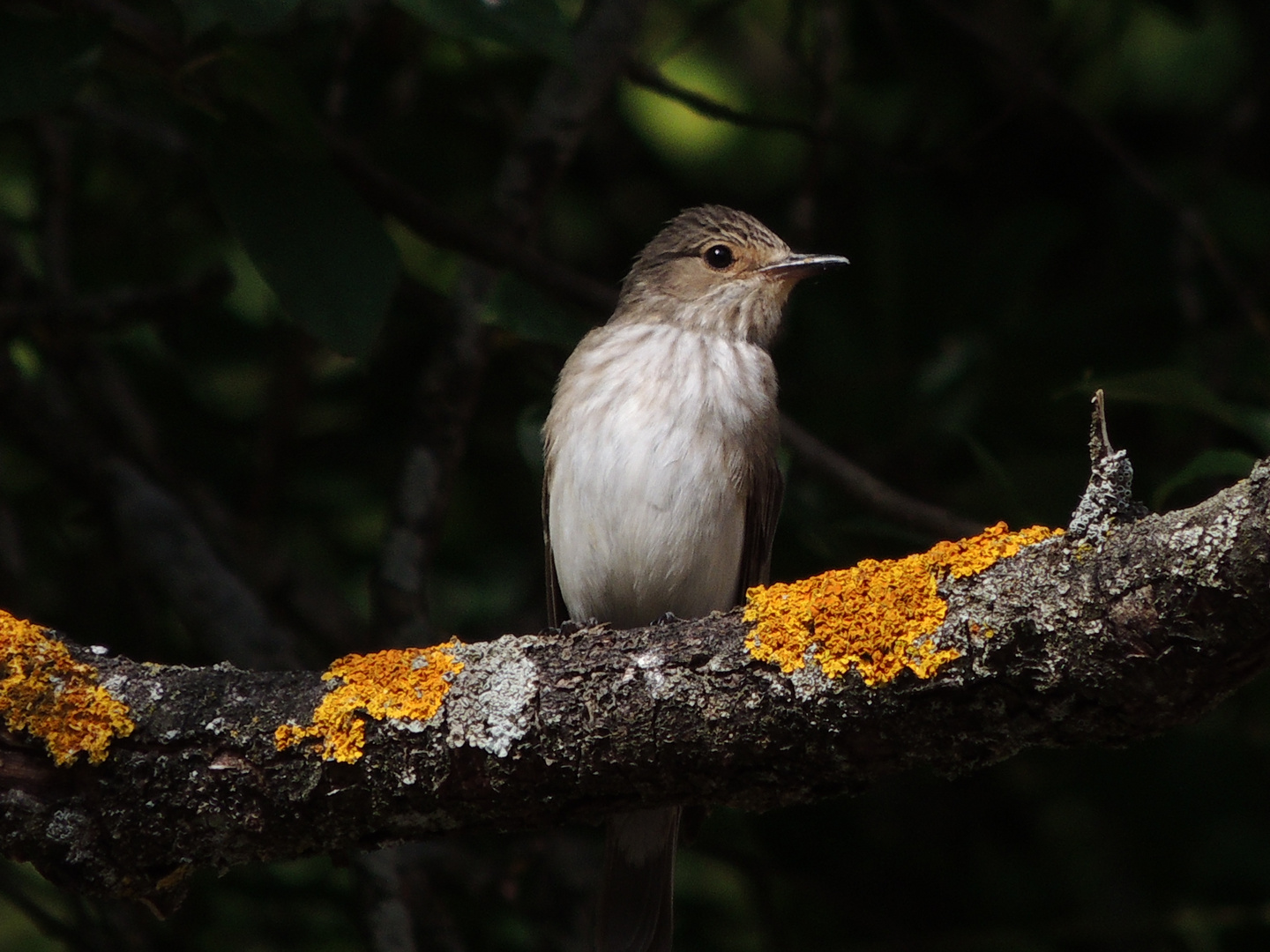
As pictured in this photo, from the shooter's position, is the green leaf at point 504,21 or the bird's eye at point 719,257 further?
the bird's eye at point 719,257

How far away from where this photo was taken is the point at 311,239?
12.6 ft

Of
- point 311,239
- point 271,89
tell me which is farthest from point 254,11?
point 311,239

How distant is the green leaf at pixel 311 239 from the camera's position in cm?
376

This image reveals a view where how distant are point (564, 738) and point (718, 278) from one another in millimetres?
2656

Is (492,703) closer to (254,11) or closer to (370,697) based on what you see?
(370,697)

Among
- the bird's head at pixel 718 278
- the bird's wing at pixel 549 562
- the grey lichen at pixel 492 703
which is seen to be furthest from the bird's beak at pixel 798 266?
the grey lichen at pixel 492 703

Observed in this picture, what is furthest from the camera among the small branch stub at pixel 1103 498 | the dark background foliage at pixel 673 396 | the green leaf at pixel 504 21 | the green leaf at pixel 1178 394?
the dark background foliage at pixel 673 396

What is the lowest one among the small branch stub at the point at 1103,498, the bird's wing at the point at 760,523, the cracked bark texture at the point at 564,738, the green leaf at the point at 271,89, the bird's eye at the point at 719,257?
the cracked bark texture at the point at 564,738

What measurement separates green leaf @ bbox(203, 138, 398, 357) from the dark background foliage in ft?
1.82

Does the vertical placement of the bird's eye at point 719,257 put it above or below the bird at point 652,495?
above

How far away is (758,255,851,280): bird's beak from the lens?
194 inches

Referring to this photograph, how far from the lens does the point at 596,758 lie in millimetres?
2836

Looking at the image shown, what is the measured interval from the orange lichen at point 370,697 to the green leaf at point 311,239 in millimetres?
1024

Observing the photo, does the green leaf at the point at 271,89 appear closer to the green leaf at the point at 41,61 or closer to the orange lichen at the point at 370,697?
the green leaf at the point at 41,61
